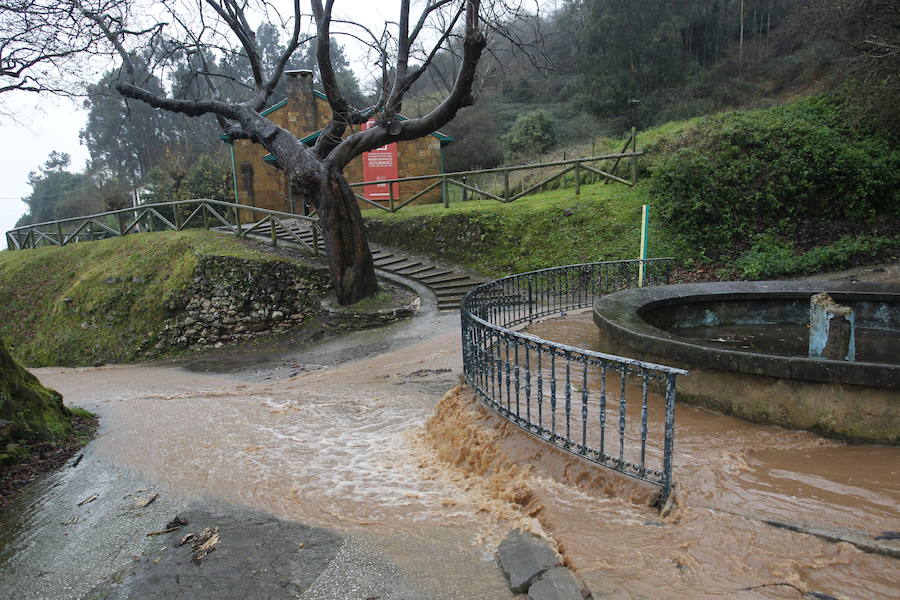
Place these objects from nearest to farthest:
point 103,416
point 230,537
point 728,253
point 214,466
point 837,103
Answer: point 230,537
point 214,466
point 103,416
point 728,253
point 837,103

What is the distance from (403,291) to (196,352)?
212 inches

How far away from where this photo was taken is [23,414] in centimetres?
605

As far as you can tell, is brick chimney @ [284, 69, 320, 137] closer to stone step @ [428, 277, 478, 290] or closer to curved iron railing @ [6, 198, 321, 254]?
curved iron railing @ [6, 198, 321, 254]

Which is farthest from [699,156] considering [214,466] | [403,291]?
[214,466]

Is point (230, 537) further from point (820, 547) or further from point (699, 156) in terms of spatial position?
point (699, 156)

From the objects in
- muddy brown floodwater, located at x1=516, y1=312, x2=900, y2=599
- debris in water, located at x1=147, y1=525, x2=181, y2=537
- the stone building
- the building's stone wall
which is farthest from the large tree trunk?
muddy brown floodwater, located at x1=516, y1=312, x2=900, y2=599

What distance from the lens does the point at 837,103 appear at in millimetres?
14867

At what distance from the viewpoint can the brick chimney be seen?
21844 mm

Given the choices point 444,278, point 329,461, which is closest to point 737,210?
point 444,278

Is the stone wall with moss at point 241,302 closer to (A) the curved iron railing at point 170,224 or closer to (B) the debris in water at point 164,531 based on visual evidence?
(A) the curved iron railing at point 170,224

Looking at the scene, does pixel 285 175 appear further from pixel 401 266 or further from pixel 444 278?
pixel 444 278

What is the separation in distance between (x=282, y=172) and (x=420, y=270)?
34.3 ft

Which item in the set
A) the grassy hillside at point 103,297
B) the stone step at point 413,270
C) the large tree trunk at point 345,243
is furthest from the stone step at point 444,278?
the grassy hillside at point 103,297

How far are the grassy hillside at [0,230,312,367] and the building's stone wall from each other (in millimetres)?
4709
